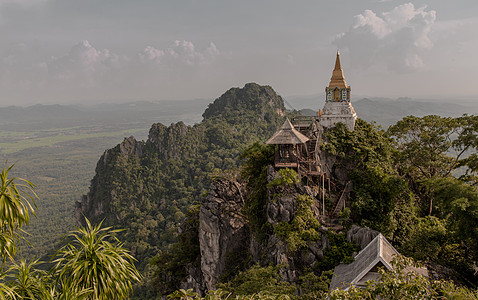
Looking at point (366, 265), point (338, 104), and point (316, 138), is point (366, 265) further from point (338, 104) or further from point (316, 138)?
point (338, 104)

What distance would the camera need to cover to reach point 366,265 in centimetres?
1198

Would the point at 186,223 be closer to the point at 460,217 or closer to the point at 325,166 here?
the point at 325,166

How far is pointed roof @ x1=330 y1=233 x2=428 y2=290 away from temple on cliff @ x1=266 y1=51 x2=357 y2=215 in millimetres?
4612

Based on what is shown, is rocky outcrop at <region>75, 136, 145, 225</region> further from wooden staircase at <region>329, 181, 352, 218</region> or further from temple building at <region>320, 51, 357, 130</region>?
wooden staircase at <region>329, 181, 352, 218</region>

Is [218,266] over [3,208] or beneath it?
beneath

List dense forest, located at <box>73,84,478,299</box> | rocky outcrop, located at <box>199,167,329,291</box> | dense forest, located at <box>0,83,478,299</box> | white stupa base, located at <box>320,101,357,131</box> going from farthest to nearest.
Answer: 1. rocky outcrop, located at <box>199,167,329,291</box>
2. white stupa base, located at <box>320,101,357,131</box>
3. dense forest, located at <box>73,84,478,299</box>
4. dense forest, located at <box>0,83,478,299</box>

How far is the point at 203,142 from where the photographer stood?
69.0 metres

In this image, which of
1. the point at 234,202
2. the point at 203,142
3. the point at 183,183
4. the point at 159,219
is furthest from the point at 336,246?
the point at 203,142

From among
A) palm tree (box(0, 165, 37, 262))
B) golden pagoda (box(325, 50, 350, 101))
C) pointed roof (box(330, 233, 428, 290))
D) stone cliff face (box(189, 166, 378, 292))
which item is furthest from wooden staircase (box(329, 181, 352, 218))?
palm tree (box(0, 165, 37, 262))

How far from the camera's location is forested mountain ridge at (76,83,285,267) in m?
54.4

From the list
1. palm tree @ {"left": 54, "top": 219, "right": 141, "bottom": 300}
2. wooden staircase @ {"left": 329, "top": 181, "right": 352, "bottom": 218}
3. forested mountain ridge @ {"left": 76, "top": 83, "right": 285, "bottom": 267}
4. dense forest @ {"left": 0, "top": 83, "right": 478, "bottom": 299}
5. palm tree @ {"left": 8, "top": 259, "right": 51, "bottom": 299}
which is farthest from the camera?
forested mountain ridge @ {"left": 76, "top": 83, "right": 285, "bottom": 267}

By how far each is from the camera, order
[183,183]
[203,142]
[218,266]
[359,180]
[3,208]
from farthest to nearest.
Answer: [203,142] → [183,183] → [218,266] → [359,180] → [3,208]

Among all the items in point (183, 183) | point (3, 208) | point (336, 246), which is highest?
point (3, 208)

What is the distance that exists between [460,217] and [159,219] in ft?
153
